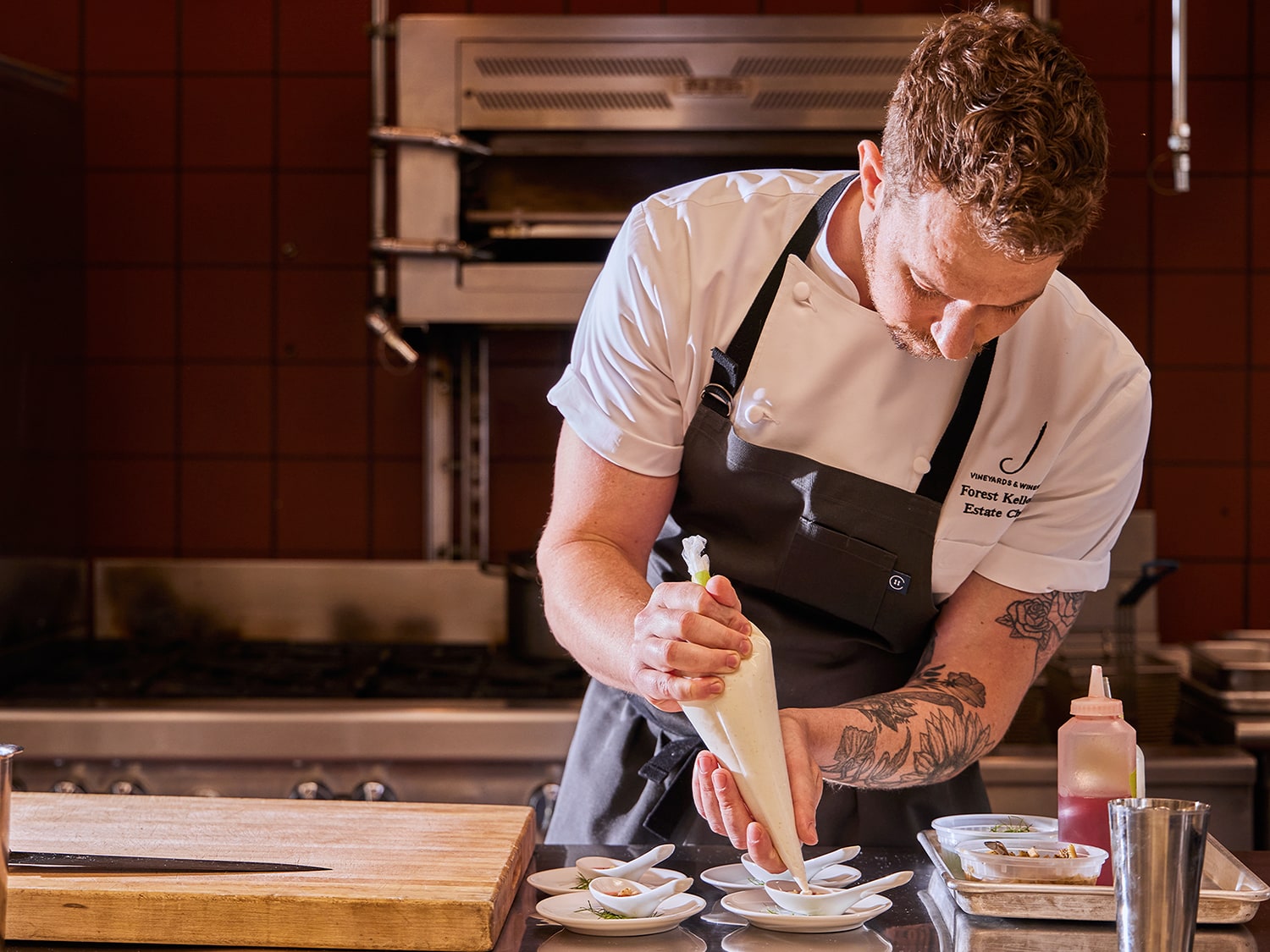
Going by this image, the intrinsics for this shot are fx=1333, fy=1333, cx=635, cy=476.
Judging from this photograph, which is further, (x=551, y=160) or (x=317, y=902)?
(x=551, y=160)

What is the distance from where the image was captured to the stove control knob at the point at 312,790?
2.29 m

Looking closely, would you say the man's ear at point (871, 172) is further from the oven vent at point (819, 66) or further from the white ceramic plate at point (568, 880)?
the oven vent at point (819, 66)

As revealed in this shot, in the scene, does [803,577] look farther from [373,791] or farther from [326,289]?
[326,289]

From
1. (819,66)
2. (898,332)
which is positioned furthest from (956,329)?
(819,66)

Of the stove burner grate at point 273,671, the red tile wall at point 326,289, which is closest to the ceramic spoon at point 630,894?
the stove burner grate at point 273,671

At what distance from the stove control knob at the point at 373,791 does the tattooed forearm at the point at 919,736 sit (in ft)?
3.90

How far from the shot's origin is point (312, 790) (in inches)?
90.0

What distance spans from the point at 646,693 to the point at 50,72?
2.46 metres

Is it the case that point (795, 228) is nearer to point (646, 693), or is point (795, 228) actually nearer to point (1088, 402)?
point (1088, 402)

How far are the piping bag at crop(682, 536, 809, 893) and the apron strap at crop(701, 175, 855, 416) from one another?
394mm

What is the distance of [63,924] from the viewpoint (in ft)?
3.70

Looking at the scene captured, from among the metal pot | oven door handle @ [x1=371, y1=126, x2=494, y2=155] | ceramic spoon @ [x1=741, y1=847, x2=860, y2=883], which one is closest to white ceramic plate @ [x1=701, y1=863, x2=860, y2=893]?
ceramic spoon @ [x1=741, y1=847, x2=860, y2=883]

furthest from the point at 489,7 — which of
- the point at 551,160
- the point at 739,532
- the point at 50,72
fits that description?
the point at 739,532

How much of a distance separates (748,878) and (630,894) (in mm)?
147
